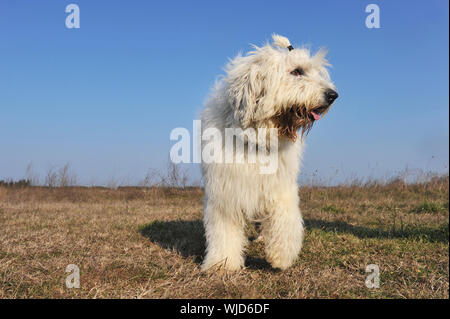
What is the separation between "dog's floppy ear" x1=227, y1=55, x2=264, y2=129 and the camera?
342 centimetres

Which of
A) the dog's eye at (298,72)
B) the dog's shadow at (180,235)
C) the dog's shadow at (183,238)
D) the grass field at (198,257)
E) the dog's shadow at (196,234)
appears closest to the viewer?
the grass field at (198,257)

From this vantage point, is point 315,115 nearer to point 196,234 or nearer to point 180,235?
point 196,234

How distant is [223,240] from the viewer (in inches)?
147

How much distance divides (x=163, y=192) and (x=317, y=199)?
463cm

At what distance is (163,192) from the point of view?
1149 centimetres

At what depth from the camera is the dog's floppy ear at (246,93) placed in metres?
3.42

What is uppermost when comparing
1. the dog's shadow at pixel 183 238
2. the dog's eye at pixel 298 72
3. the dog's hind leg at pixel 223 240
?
the dog's eye at pixel 298 72

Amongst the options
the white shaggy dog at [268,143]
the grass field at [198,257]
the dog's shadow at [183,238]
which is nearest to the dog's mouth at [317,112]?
the white shaggy dog at [268,143]

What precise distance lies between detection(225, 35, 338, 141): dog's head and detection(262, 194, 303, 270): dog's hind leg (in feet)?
2.30

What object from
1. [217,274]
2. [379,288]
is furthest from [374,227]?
[217,274]

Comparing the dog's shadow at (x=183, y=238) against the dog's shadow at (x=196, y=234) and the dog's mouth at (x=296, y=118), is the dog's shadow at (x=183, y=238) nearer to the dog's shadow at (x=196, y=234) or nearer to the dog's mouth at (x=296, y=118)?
the dog's shadow at (x=196, y=234)

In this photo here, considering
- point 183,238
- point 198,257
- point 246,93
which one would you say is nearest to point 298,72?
point 246,93

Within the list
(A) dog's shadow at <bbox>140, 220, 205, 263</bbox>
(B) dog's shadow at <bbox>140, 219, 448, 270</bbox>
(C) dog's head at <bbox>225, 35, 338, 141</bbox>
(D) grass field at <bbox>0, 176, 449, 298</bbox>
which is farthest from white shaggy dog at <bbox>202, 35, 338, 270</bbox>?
(A) dog's shadow at <bbox>140, 220, 205, 263</bbox>
